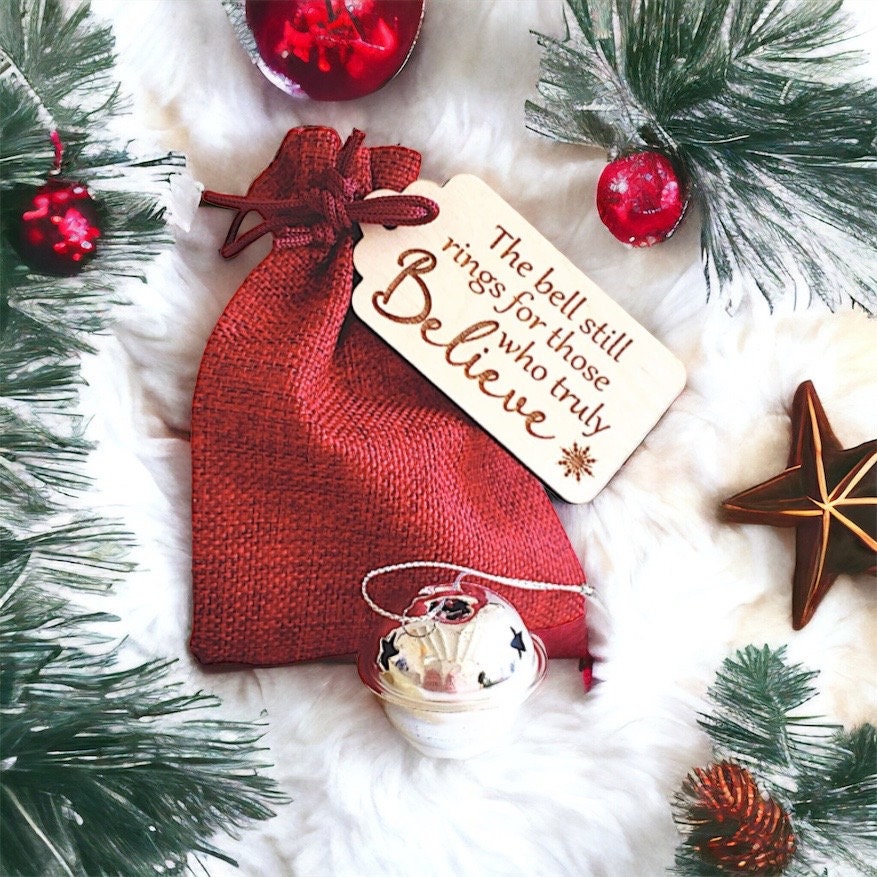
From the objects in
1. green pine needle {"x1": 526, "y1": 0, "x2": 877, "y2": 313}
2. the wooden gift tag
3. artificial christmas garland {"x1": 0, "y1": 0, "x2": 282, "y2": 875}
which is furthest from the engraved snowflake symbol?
artificial christmas garland {"x1": 0, "y1": 0, "x2": 282, "y2": 875}

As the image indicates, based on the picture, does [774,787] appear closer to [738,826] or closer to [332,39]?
[738,826]

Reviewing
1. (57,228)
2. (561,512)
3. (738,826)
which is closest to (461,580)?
(561,512)

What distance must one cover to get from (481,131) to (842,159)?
0.26 metres

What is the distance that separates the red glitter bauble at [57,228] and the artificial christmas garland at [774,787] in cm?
55

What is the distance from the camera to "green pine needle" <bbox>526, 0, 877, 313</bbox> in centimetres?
60

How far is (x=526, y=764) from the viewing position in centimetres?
60

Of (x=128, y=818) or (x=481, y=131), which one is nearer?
(x=128, y=818)

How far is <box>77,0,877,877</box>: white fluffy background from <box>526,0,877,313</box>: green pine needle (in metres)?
0.03

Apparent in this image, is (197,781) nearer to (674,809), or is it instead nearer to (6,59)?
(674,809)

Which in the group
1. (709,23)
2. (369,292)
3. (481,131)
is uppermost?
(709,23)

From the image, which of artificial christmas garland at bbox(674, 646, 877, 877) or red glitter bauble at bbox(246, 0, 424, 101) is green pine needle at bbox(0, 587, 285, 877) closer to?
artificial christmas garland at bbox(674, 646, 877, 877)

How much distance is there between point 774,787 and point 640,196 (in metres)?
0.41

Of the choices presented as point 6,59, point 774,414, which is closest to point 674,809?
point 774,414

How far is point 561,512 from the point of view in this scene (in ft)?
2.07
